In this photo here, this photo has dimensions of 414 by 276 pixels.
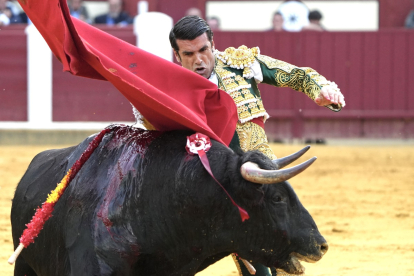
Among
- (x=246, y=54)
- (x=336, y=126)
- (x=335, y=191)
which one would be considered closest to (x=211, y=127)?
(x=246, y=54)

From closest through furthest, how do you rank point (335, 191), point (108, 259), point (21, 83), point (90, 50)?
point (108, 259) < point (90, 50) < point (335, 191) < point (21, 83)

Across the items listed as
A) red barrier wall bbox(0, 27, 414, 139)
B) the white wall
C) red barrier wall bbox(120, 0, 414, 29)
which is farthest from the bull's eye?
red barrier wall bbox(120, 0, 414, 29)

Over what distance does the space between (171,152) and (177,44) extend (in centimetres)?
50

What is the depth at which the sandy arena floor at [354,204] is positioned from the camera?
163 inches

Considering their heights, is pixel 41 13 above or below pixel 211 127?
above

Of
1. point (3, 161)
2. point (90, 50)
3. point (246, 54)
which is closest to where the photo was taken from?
point (90, 50)

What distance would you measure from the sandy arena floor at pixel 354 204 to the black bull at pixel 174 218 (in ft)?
4.84

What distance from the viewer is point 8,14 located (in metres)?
10.4

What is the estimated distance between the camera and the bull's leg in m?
3.06

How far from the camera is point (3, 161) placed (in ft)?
26.2

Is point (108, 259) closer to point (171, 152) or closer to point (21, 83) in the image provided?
point (171, 152)

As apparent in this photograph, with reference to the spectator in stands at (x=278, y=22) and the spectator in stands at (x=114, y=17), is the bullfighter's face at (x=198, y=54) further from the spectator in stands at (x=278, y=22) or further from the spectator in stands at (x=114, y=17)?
the spectator in stands at (x=114, y=17)

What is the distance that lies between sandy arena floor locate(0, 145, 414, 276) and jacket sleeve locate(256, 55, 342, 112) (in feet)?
4.37

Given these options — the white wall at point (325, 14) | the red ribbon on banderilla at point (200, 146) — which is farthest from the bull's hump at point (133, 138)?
the white wall at point (325, 14)
